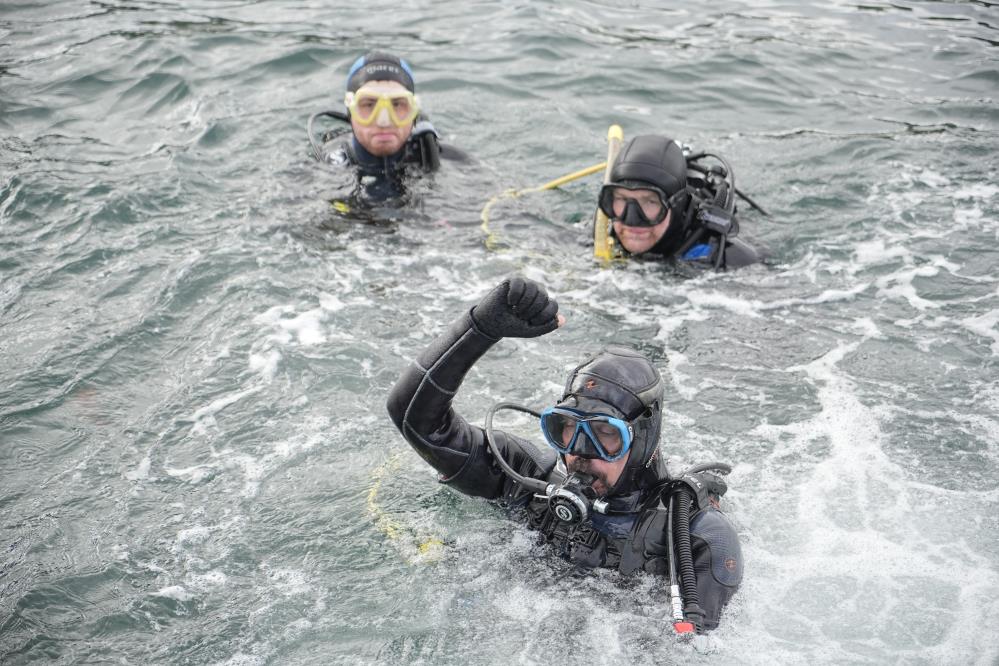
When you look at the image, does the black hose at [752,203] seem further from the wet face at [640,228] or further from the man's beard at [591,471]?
the man's beard at [591,471]

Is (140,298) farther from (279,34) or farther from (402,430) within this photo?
(279,34)

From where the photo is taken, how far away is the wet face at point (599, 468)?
386 cm

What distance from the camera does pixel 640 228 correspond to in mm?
6664

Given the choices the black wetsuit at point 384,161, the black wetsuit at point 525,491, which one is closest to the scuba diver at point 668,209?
the black wetsuit at point 384,161

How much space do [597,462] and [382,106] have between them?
4451 mm

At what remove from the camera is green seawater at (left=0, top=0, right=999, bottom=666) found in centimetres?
414

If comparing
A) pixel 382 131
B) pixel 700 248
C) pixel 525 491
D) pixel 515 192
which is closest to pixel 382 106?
pixel 382 131

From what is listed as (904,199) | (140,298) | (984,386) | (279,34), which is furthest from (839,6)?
(140,298)

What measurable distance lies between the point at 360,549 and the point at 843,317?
11.9 feet

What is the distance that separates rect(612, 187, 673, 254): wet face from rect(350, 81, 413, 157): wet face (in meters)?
1.95

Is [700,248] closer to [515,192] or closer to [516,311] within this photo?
[515,192]

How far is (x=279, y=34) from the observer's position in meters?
11.0

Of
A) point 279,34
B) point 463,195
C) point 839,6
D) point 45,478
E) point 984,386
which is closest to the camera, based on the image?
point 45,478

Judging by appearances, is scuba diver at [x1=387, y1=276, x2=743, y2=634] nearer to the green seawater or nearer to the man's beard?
the man's beard
